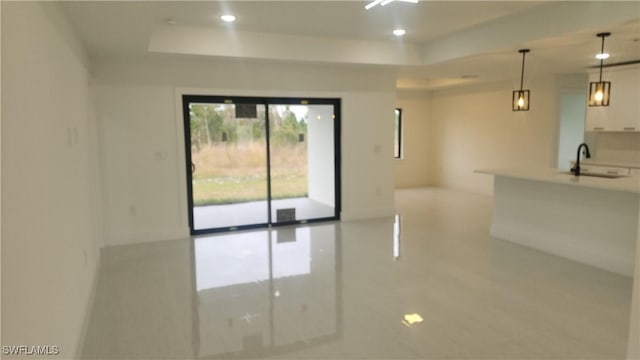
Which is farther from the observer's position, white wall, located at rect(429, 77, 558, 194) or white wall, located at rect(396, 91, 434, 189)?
white wall, located at rect(396, 91, 434, 189)

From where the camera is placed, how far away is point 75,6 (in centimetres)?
330

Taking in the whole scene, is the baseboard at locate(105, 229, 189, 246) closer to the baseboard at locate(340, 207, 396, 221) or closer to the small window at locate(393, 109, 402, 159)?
the baseboard at locate(340, 207, 396, 221)

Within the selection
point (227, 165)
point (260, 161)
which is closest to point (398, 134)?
point (260, 161)

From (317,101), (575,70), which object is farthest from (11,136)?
(575,70)

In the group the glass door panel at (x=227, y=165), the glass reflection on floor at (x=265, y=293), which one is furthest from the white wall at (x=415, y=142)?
the glass reflection on floor at (x=265, y=293)

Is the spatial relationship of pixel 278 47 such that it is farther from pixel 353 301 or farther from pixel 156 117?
pixel 353 301

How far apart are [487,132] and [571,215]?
5034 mm

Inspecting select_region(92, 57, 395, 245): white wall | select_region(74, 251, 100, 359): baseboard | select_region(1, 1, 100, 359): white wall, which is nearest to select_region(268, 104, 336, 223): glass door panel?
select_region(92, 57, 395, 245): white wall

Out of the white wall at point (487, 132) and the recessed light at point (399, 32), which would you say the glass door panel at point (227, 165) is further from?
the white wall at point (487, 132)

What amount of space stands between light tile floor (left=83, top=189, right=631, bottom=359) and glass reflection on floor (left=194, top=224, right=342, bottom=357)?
0.05ft

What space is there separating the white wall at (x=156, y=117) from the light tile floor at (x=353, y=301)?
1.58 feet

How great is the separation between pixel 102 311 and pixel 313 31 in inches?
165

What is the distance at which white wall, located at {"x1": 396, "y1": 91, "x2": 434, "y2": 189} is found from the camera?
11086 millimetres

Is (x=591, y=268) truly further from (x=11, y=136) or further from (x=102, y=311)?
(x=11, y=136)
